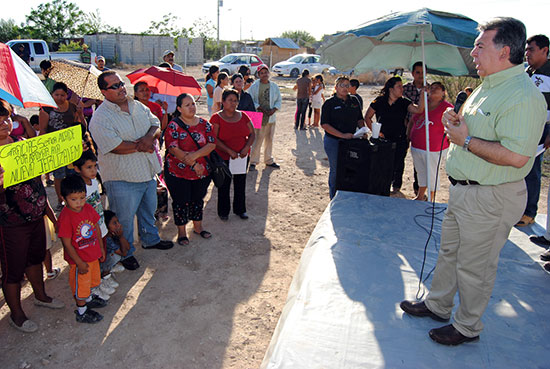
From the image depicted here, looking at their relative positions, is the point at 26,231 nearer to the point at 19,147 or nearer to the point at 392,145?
the point at 19,147

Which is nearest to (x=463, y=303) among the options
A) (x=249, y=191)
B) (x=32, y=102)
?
(x=32, y=102)

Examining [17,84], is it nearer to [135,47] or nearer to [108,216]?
[108,216]

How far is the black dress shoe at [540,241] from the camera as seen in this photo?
4.04m

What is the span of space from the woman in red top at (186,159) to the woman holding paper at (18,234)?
1.42 meters

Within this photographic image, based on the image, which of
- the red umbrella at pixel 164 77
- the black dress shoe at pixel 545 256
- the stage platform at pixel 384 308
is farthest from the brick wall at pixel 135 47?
the black dress shoe at pixel 545 256

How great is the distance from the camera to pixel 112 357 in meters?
2.87

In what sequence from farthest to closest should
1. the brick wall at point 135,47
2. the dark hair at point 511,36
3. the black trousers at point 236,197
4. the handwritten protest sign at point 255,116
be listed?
the brick wall at point 135,47 → the handwritten protest sign at point 255,116 → the black trousers at point 236,197 → the dark hair at point 511,36

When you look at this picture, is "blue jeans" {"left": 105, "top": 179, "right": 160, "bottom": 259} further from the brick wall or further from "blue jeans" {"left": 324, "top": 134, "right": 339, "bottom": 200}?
the brick wall

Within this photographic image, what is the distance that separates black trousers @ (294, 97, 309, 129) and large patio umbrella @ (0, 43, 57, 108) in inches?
349

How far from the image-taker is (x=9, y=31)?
37281 millimetres

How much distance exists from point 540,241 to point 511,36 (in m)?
2.85

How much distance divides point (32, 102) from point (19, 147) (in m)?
→ 0.37

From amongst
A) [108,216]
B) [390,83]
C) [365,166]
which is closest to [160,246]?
[108,216]

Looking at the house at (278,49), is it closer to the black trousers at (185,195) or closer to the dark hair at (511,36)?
the black trousers at (185,195)
